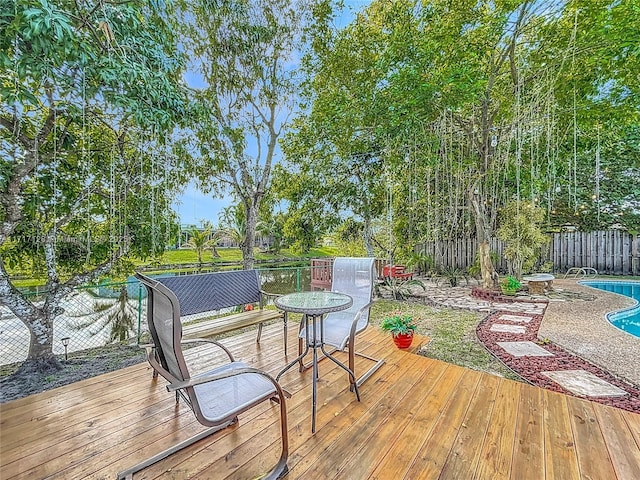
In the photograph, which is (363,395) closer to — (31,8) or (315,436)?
(315,436)

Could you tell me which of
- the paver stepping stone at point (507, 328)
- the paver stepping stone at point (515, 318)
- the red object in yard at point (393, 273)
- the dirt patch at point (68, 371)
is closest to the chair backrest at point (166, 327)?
the dirt patch at point (68, 371)

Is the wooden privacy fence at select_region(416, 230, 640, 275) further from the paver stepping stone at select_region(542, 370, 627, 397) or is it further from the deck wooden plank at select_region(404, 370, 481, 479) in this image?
the deck wooden plank at select_region(404, 370, 481, 479)

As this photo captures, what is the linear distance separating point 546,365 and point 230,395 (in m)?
3.27

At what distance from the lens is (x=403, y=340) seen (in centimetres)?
298

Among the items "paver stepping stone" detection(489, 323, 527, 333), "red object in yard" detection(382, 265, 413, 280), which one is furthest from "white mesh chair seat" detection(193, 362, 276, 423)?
"red object in yard" detection(382, 265, 413, 280)

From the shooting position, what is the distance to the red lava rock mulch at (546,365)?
2328mm

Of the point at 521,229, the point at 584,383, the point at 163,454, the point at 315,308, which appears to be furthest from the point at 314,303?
the point at 521,229

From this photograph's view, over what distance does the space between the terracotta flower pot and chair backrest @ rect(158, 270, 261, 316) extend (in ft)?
5.37

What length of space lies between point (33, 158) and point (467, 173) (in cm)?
750

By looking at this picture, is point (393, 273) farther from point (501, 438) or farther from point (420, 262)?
point (501, 438)

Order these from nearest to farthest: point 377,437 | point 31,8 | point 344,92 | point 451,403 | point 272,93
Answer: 1. point 377,437
2. point 31,8
3. point 451,403
4. point 344,92
5. point 272,93

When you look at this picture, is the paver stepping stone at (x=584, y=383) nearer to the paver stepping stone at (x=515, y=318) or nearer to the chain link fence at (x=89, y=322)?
the paver stepping stone at (x=515, y=318)

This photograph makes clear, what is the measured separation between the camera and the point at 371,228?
9727 millimetres

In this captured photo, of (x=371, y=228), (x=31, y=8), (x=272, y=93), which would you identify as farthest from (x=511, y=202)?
(x=31, y=8)
